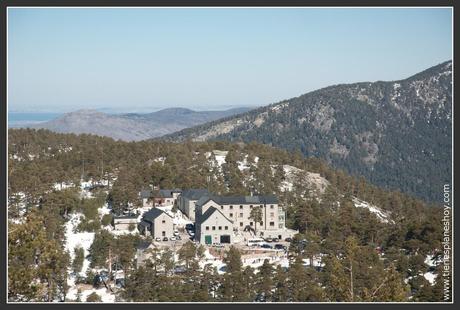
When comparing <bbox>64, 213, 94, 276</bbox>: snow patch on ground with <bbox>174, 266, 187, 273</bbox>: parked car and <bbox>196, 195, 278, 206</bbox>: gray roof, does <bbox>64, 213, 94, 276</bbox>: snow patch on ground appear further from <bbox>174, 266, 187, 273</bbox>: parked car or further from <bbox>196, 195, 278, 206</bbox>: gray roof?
<bbox>196, 195, 278, 206</bbox>: gray roof

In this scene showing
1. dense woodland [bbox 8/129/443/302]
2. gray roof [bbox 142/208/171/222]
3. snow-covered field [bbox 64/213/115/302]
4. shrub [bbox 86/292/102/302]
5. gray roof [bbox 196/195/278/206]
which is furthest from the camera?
gray roof [bbox 196/195/278/206]

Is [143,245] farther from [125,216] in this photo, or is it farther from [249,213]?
[249,213]

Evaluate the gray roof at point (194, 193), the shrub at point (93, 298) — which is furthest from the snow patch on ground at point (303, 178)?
the shrub at point (93, 298)

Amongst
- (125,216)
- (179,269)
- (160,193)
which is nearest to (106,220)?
(125,216)

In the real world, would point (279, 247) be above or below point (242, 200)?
below

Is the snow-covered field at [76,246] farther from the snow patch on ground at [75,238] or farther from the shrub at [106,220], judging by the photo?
the shrub at [106,220]

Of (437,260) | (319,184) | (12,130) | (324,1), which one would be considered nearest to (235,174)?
(319,184)

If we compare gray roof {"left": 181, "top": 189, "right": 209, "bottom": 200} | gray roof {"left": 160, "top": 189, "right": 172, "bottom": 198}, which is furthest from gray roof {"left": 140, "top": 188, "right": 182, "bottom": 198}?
gray roof {"left": 181, "top": 189, "right": 209, "bottom": 200}
